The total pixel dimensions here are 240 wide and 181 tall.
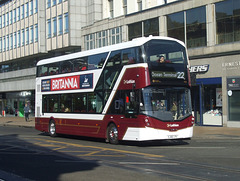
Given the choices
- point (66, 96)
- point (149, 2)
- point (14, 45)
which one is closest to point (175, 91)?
point (66, 96)

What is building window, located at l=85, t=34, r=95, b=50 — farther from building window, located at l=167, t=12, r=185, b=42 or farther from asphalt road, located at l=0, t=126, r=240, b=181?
asphalt road, located at l=0, t=126, r=240, b=181

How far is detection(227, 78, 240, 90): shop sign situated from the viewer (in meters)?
23.8

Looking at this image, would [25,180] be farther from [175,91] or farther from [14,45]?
[14,45]

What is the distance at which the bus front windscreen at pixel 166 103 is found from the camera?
1490 cm

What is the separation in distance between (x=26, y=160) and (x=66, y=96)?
26.2 ft

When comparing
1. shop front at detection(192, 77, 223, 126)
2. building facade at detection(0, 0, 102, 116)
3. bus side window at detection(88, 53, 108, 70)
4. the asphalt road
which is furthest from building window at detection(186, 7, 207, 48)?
the asphalt road

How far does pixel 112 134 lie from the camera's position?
54.6 feet

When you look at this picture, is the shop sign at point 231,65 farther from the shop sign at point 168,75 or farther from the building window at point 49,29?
the building window at point 49,29

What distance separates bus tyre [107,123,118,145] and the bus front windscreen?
6.59 ft

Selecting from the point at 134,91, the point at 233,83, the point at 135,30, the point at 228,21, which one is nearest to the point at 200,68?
the point at 233,83

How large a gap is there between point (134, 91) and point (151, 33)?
15599mm

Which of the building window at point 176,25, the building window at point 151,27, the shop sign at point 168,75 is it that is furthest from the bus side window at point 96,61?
the building window at point 151,27

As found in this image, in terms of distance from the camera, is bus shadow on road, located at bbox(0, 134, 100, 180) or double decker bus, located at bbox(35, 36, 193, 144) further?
double decker bus, located at bbox(35, 36, 193, 144)

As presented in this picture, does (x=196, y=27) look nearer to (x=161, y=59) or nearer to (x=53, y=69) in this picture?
(x=53, y=69)
